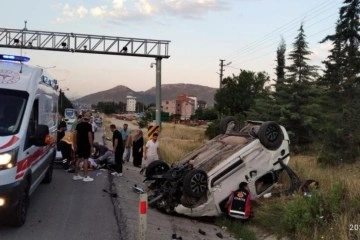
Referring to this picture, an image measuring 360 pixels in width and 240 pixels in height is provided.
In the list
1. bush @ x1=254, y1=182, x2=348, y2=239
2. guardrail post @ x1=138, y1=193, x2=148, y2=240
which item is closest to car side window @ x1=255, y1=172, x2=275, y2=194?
bush @ x1=254, y1=182, x2=348, y2=239

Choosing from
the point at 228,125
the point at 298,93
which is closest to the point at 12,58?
the point at 228,125

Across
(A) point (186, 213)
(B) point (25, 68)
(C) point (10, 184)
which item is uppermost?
(B) point (25, 68)

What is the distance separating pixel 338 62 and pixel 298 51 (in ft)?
20.8

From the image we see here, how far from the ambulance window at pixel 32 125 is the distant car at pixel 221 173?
134 inches

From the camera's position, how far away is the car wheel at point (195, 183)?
32.7ft

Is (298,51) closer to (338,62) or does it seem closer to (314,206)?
(338,62)

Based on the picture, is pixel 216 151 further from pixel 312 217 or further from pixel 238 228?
pixel 312 217

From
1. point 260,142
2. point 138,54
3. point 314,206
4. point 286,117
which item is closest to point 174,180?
point 260,142

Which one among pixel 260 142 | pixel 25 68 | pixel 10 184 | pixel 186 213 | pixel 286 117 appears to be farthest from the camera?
pixel 286 117

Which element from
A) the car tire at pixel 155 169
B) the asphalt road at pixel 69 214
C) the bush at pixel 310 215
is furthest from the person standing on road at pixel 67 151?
the bush at pixel 310 215

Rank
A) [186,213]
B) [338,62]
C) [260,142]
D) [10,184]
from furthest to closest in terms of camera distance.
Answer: [338,62]
[260,142]
[186,213]
[10,184]

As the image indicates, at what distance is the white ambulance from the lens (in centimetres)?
693

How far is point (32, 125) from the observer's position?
801cm

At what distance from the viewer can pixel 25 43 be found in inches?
1639
